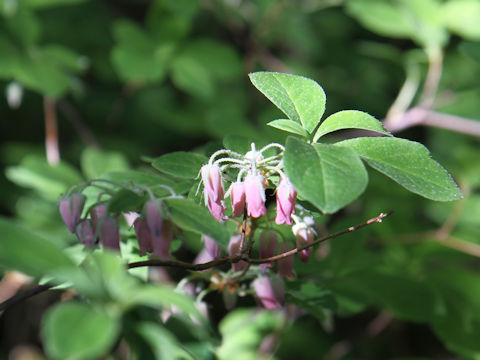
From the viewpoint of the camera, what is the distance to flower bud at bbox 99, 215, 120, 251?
1009 millimetres

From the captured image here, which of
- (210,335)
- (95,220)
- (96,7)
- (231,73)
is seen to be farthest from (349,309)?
(96,7)

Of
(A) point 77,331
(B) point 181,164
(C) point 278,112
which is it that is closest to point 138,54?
(C) point 278,112

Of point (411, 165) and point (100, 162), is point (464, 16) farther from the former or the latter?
point (411, 165)

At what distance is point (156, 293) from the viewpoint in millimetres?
710

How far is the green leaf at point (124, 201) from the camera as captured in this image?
0.92 m

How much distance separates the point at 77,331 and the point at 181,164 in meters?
0.58

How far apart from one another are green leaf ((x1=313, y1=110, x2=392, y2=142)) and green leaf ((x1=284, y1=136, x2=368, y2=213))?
98mm

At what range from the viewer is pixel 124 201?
943 mm

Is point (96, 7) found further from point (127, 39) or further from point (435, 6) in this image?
point (435, 6)

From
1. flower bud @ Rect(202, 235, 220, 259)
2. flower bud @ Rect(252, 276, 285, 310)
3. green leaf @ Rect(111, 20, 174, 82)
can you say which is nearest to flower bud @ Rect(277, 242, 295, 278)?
flower bud @ Rect(252, 276, 285, 310)

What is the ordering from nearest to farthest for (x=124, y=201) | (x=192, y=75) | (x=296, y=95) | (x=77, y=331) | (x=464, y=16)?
(x=77, y=331) → (x=124, y=201) → (x=296, y=95) → (x=464, y=16) → (x=192, y=75)

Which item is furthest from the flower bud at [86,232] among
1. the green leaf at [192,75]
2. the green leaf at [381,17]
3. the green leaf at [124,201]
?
the green leaf at [381,17]

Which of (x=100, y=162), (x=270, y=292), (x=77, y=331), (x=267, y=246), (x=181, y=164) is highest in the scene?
(x=77, y=331)

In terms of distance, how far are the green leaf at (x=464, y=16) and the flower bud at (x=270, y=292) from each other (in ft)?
7.02
